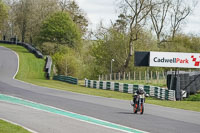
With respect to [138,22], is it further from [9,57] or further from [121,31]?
[9,57]

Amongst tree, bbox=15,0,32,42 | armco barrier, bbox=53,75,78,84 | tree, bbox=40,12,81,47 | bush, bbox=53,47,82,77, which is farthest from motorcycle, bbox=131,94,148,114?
tree, bbox=15,0,32,42

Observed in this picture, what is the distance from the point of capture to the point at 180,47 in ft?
224

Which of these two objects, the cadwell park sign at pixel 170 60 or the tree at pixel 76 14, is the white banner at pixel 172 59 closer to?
the cadwell park sign at pixel 170 60

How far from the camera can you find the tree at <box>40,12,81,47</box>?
76.1 meters

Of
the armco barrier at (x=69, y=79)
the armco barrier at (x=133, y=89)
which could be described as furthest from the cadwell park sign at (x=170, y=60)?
the armco barrier at (x=69, y=79)

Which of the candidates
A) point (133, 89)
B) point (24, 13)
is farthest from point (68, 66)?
point (24, 13)

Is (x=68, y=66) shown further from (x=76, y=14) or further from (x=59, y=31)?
(x=76, y=14)

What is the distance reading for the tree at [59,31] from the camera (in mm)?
76125

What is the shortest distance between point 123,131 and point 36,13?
2983 inches

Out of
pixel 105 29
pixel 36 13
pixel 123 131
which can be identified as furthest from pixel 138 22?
pixel 123 131

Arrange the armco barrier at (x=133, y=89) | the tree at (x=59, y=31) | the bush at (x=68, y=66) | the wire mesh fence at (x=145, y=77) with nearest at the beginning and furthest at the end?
the armco barrier at (x=133, y=89)
the wire mesh fence at (x=145, y=77)
the bush at (x=68, y=66)
the tree at (x=59, y=31)

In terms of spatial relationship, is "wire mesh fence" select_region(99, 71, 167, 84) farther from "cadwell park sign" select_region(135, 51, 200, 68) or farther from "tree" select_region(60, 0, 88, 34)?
"tree" select_region(60, 0, 88, 34)

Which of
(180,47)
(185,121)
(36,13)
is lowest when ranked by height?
(185,121)

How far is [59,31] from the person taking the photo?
7619 centimetres
